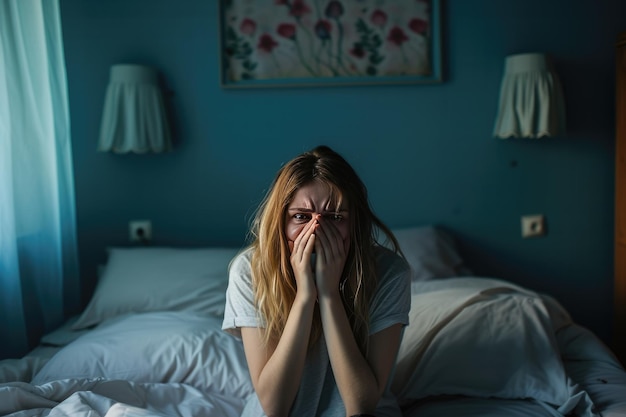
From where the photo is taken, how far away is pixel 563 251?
2502mm

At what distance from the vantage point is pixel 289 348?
1221mm

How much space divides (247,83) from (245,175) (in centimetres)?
36

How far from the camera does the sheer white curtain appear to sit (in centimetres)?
169

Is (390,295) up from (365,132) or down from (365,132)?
down

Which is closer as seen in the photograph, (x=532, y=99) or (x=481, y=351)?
(x=481, y=351)

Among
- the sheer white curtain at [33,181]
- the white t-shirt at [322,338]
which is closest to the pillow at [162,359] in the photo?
the white t-shirt at [322,338]

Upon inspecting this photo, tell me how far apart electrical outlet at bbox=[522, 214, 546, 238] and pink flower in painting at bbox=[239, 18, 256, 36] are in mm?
1339

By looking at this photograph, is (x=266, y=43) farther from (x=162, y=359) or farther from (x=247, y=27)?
(x=162, y=359)

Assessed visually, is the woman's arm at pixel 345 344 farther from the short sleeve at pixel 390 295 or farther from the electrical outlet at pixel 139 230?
the electrical outlet at pixel 139 230

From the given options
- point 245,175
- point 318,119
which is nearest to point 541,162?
point 318,119

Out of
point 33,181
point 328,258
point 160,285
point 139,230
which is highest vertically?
A: point 33,181

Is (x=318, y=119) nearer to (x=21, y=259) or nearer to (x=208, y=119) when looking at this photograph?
(x=208, y=119)

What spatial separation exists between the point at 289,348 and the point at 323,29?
1.49 metres

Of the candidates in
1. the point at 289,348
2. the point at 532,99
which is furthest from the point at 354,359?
the point at 532,99
